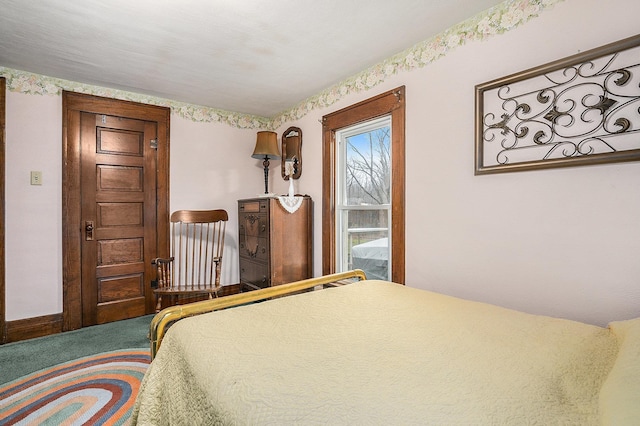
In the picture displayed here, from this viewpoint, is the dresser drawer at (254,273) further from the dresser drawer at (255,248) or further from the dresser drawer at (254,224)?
the dresser drawer at (254,224)

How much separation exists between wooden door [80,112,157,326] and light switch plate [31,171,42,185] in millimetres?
309

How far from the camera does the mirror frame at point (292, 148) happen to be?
3.57 m

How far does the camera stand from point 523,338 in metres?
1.11

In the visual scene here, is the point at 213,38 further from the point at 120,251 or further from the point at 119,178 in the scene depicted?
the point at 120,251

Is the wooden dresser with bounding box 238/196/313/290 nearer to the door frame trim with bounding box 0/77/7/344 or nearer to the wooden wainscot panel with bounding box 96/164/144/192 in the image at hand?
the wooden wainscot panel with bounding box 96/164/144/192

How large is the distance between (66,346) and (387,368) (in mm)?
2865

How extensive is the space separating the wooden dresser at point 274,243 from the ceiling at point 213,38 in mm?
1235

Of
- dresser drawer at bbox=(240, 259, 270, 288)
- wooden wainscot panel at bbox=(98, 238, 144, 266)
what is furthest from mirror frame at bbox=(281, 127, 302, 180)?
wooden wainscot panel at bbox=(98, 238, 144, 266)

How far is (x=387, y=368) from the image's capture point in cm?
90

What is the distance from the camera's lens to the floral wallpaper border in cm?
182

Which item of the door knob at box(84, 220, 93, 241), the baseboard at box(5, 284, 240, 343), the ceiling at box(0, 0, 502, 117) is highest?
the ceiling at box(0, 0, 502, 117)

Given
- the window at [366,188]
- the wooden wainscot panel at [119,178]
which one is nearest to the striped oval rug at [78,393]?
the wooden wainscot panel at [119,178]

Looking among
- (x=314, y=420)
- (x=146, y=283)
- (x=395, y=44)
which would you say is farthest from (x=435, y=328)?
(x=146, y=283)

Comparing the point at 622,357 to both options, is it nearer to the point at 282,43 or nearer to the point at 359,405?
the point at 359,405
